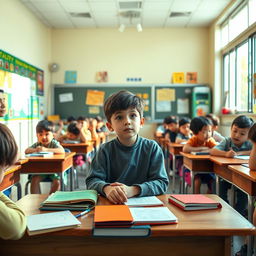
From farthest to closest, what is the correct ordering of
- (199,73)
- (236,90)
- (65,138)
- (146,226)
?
(199,73) → (236,90) → (65,138) → (146,226)

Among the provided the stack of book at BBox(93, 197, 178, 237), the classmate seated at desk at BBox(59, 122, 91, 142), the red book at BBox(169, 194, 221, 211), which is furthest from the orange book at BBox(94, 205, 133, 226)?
the classmate seated at desk at BBox(59, 122, 91, 142)

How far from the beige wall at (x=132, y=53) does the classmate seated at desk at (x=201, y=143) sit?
418cm

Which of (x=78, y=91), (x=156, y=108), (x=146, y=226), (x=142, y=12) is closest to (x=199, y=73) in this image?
(x=156, y=108)

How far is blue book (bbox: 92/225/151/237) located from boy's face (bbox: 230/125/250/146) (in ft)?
7.07

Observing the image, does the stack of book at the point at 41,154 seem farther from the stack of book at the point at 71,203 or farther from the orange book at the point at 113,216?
the orange book at the point at 113,216

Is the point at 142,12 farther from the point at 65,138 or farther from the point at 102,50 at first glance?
the point at 65,138

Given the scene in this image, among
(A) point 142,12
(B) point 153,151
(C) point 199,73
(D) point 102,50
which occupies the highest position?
(A) point 142,12

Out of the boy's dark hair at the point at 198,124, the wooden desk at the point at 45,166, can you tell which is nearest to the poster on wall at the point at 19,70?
the wooden desk at the point at 45,166

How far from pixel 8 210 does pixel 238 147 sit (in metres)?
2.51

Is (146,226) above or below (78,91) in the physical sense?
below

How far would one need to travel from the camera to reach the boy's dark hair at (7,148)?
962 mm

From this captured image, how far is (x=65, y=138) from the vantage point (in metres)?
5.15

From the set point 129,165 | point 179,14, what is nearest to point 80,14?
point 179,14

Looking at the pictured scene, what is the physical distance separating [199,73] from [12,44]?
14.1 ft
